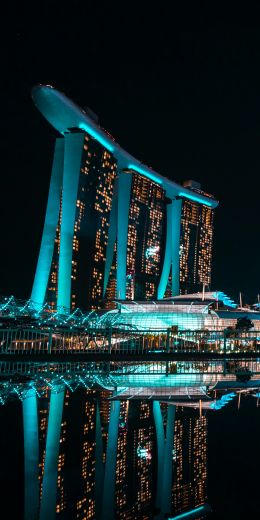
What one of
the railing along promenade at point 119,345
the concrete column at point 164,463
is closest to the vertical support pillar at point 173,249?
the railing along promenade at point 119,345

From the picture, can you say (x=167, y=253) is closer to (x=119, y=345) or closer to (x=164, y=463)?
(x=119, y=345)

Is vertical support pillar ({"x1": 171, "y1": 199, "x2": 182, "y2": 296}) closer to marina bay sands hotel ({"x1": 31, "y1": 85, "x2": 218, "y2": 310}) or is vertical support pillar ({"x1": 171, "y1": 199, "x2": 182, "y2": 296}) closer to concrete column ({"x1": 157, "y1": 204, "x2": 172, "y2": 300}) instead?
marina bay sands hotel ({"x1": 31, "y1": 85, "x2": 218, "y2": 310})

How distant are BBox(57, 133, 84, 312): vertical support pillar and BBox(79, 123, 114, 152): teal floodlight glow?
3.37m

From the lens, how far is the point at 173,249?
306 feet

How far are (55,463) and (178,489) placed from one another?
3.68 feet

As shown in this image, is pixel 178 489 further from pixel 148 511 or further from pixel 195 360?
pixel 195 360

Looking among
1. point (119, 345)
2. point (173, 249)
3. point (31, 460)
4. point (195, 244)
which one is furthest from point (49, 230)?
point (195, 244)

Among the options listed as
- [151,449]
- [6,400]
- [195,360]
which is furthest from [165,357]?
[151,449]

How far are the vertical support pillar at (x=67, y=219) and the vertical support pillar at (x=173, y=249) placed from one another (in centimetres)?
4176

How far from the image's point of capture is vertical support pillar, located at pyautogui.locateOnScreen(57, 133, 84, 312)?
51.9m

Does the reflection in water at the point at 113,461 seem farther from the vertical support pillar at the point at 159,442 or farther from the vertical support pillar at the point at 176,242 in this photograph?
the vertical support pillar at the point at 176,242

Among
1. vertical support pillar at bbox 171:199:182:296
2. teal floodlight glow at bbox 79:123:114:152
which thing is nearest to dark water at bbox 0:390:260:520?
teal floodlight glow at bbox 79:123:114:152

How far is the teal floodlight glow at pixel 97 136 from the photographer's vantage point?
5728cm

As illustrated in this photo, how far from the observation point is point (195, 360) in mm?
15336
